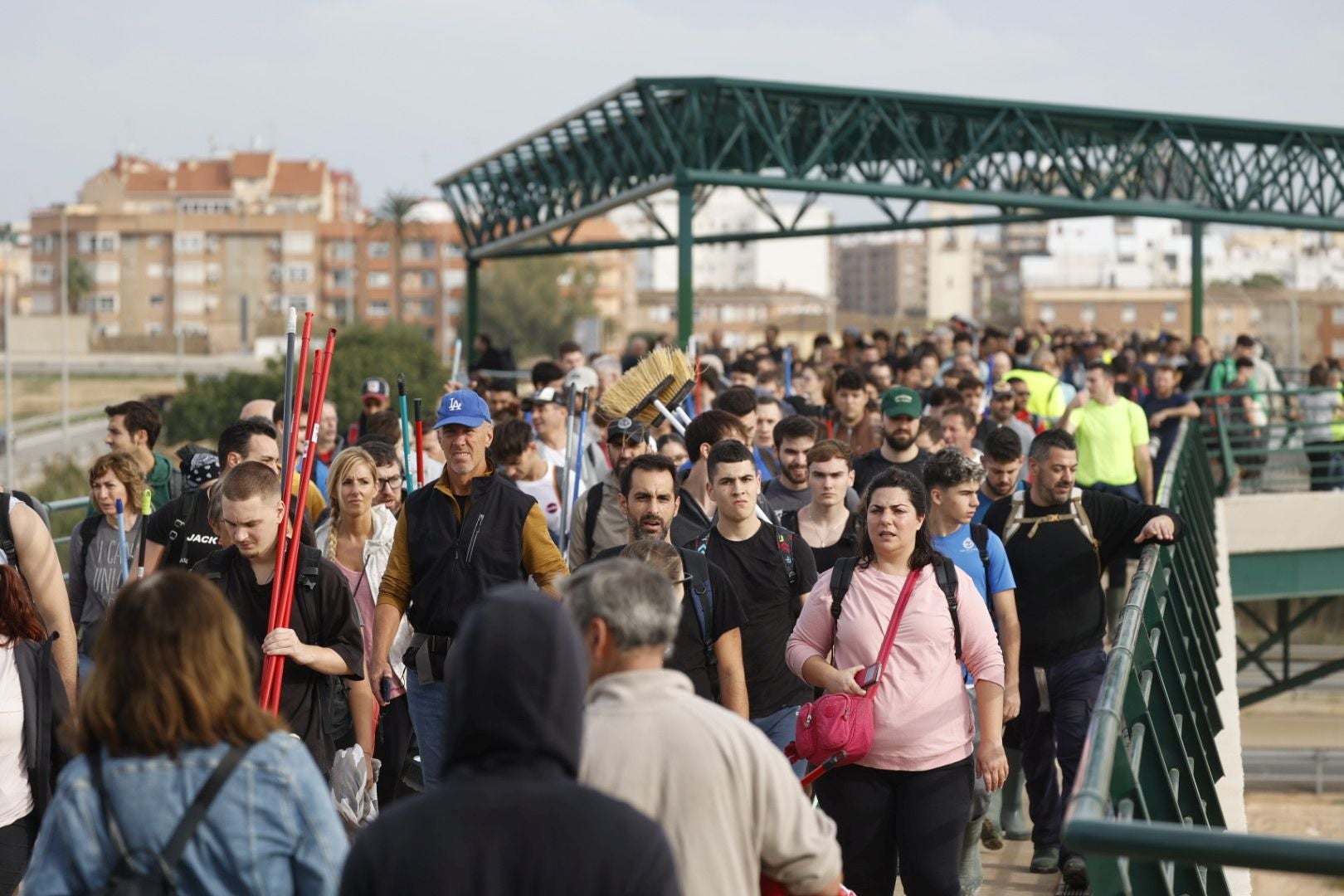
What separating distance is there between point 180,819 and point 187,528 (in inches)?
158

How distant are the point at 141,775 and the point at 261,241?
463 ft

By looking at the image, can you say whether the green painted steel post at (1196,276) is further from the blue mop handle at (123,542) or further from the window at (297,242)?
the window at (297,242)

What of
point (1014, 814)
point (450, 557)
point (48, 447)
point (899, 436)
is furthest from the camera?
point (48, 447)

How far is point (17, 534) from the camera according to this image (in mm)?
6086

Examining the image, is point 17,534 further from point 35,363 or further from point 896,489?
point 35,363

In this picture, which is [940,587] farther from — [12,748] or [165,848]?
[165,848]

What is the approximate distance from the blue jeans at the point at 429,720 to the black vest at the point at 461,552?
0.21 meters

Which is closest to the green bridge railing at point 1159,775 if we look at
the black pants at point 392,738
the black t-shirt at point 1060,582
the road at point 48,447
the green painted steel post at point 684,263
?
the black t-shirt at point 1060,582

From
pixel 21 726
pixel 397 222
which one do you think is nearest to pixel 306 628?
pixel 21 726

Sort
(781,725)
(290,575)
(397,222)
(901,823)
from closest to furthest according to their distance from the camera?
(290,575)
(901,823)
(781,725)
(397,222)

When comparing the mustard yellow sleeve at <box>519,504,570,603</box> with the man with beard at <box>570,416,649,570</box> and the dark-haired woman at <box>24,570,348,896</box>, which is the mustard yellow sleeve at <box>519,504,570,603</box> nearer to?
the man with beard at <box>570,416,649,570</box>

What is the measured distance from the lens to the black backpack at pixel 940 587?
6188 millimetres

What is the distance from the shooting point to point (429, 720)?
692 cm

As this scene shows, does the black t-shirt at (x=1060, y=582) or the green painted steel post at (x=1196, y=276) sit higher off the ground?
the green painted steel post at (x=1196, y=276)
